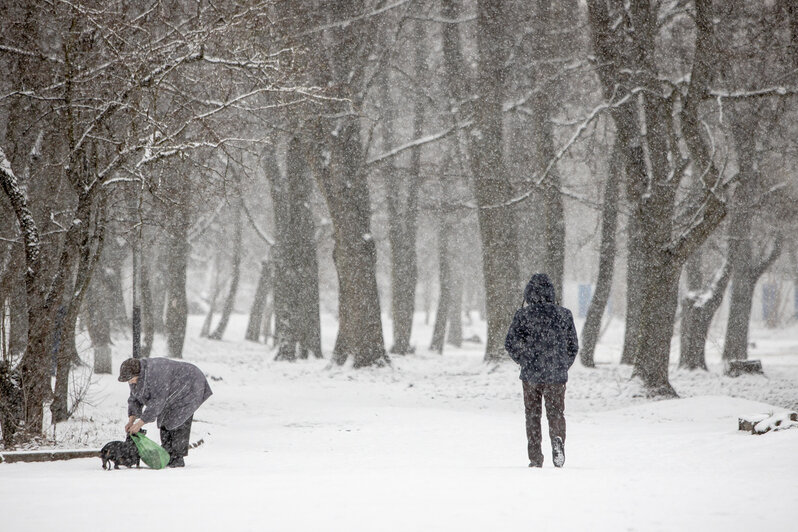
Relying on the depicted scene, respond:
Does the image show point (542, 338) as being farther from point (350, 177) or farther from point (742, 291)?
point (742, 291)

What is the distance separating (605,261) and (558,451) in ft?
52.8

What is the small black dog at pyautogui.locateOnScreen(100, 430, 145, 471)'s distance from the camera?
7.75 m

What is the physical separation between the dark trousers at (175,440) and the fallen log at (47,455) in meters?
1.01

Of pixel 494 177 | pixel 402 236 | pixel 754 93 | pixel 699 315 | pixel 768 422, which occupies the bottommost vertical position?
pixel 768 422

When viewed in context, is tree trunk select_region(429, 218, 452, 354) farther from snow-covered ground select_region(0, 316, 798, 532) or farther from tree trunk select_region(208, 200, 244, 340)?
snow-covered ground select_region(0, 316, 798, 532)

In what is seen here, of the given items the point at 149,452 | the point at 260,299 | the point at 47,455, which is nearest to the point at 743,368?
the point at 149,452

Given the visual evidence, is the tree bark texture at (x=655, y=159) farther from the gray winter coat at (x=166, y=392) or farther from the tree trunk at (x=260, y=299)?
the tree trunk at (x=260, y=299)

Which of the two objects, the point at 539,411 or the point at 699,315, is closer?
the point at 539,411

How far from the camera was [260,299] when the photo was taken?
3569 cm

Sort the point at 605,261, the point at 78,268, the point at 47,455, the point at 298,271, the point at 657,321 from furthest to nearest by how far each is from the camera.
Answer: the point at 298,271
the point at 605,261
the point at 657,321
the point at 78,268
the point at 47,455

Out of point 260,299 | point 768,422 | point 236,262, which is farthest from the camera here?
point 260,299

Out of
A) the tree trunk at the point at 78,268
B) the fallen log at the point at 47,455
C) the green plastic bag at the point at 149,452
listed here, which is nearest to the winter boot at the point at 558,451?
the green plastic bag at the point at 149,452

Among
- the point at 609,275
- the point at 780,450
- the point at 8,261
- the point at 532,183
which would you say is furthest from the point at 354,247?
the point at 780,450

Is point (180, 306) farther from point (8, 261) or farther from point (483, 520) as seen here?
point (483, 520)
